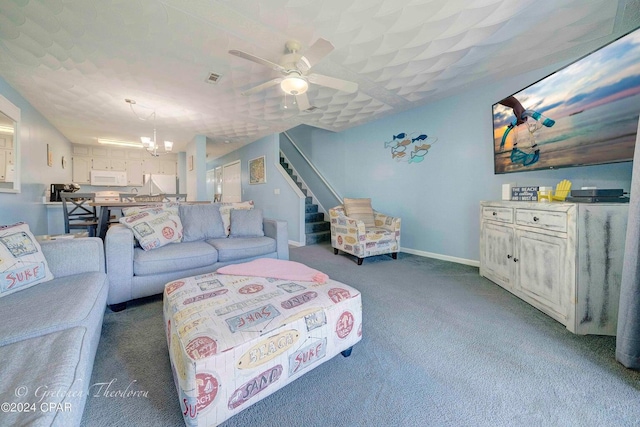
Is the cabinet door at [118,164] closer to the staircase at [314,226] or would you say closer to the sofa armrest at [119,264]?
the staircase at [314,226]

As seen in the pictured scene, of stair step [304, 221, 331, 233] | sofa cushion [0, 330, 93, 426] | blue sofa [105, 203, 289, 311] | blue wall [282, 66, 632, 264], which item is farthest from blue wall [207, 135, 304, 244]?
sofa cushion [0, 330, 93, 426]

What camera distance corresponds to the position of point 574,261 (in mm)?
1558

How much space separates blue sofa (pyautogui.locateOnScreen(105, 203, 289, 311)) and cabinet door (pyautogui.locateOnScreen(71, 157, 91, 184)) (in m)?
5.49

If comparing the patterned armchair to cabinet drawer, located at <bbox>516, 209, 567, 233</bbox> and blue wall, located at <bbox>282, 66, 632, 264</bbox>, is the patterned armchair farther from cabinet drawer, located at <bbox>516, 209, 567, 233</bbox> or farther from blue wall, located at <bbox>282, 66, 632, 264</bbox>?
cabinet drawer, located at <bbox>516, 209, 567, 233</bbox>

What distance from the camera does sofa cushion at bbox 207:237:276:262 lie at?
2.36m

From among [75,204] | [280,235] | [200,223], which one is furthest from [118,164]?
[280,235]

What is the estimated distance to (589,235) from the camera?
5.08 feet

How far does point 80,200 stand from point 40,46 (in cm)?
238

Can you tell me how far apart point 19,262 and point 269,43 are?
235 centimetres

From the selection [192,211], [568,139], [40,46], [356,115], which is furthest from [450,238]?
[40,46]

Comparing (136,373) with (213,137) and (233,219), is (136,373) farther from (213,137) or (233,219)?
(213,137)

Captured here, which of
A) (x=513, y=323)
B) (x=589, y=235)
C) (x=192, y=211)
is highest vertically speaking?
(x=192, y=211)

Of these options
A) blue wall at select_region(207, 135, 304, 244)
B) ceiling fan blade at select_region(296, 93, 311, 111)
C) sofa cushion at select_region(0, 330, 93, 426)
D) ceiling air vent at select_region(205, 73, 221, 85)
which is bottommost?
sofa cushion at select_region(0, 330, 93, 426)

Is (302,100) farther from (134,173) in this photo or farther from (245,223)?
(134,173)
